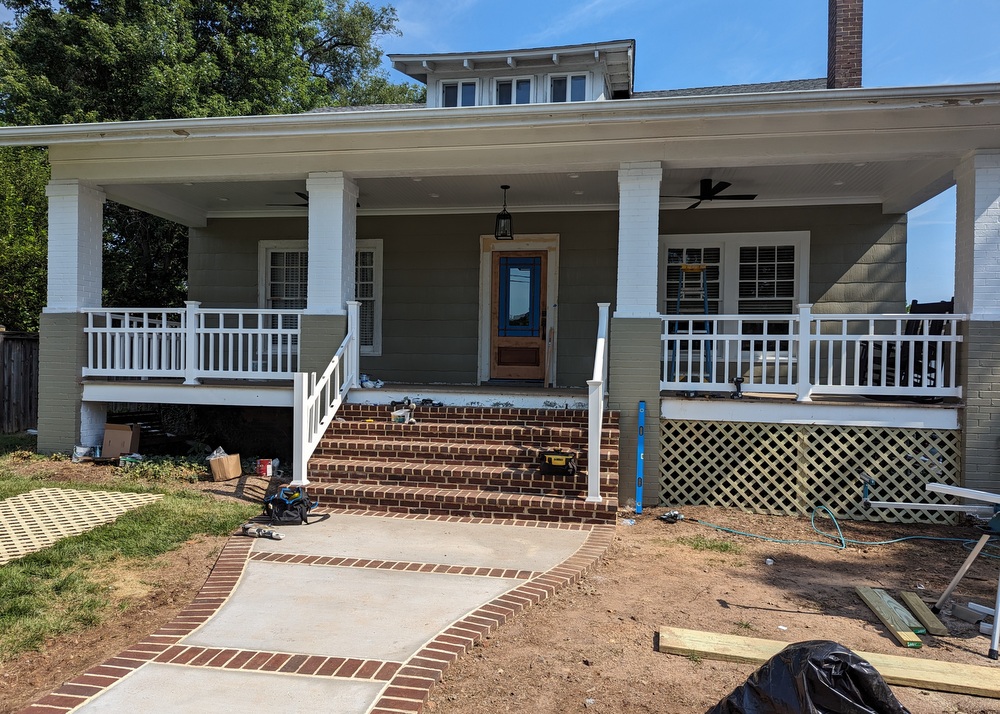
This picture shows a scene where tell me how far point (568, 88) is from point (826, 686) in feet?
31.6

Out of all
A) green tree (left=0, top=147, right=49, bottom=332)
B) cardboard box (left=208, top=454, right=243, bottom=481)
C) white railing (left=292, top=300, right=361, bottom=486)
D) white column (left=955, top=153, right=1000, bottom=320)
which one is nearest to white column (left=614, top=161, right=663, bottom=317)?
white column (left=955, top=153, right=1000, bottom=320)

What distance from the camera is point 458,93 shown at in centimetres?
1055

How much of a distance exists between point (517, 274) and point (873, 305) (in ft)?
16.1

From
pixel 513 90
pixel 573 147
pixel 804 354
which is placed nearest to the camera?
pixel 804 354

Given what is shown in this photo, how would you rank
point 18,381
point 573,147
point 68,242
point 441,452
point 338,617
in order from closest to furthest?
1. point 338,617
2. point 441,452
3. point 573,147
4. point 68,242
5. point 18,381

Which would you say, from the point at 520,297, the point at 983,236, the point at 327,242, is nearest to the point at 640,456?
the point at 520,297

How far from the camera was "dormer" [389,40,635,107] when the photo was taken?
33.0ft

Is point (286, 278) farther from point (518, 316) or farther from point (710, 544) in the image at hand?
point (710, 544)

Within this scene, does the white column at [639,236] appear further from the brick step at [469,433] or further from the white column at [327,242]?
the white column at [327,242]

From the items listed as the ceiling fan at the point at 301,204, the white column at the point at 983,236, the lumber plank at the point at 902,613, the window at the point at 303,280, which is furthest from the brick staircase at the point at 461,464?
the white column at the point at 983,236

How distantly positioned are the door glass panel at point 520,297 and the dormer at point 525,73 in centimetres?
260

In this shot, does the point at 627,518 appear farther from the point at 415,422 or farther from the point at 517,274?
the point at 517,274

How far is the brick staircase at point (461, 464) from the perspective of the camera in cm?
619

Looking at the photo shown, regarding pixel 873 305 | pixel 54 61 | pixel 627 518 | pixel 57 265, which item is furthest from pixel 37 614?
pixel 54 61
